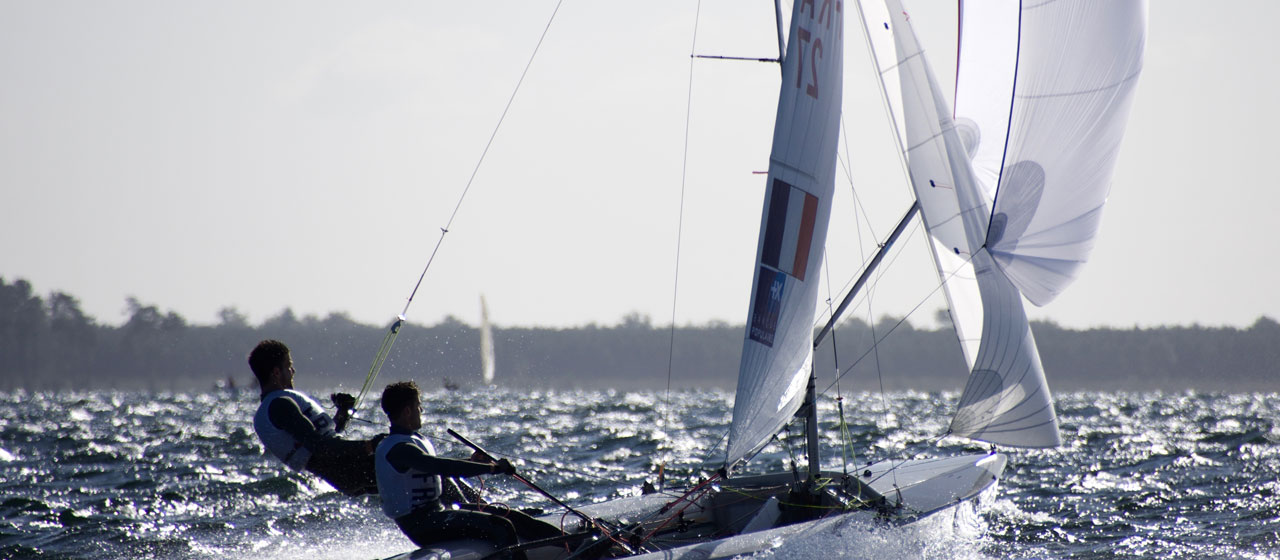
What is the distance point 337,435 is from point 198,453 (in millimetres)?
10258

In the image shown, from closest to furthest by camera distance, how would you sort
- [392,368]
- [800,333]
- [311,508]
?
[800,333] → [311,508] → [392,368]

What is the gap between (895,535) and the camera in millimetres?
6750

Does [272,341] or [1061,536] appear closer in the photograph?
[272,341]

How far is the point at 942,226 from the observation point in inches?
299

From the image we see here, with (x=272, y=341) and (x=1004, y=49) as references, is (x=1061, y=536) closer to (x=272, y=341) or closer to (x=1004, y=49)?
(x=1004, y=49)

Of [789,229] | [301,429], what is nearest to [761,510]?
[789,229]

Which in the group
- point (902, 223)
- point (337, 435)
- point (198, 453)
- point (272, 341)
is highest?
point (902, 223)

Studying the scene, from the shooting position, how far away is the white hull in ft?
19.4

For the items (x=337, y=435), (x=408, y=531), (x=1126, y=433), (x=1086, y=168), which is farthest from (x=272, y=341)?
(x=1126, y=433)

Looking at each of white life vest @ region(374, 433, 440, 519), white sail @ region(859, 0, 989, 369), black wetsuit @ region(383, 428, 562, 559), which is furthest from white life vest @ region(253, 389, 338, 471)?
white sail @ region(859, 0, 989, 369)

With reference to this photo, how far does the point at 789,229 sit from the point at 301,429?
9.75ft

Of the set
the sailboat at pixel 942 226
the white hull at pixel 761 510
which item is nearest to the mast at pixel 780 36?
the sailboat at pixel 942 226

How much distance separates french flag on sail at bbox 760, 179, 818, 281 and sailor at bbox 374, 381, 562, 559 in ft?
7.21

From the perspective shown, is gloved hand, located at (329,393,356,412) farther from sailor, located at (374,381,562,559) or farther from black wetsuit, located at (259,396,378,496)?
sailor, located at (374,381,562,559)
